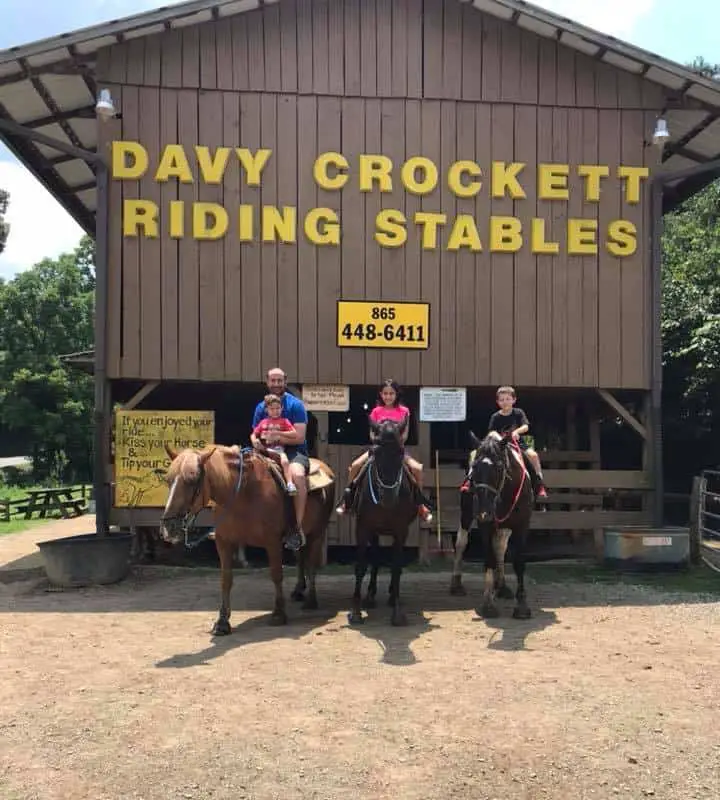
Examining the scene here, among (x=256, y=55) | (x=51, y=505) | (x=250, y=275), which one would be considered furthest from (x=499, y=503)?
(x=51, y=505)

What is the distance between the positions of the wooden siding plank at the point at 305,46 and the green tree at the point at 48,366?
85.5ft

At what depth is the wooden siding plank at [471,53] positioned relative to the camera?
33.9 feet

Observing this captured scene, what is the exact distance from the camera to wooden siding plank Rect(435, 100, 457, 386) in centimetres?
1035

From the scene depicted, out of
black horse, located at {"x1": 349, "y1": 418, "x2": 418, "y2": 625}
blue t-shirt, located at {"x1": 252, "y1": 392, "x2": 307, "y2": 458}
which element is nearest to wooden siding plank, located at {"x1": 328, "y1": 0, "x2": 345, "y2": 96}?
blue t-shirt, located at {"x1": 252, "y1": 392, "x2": 307, "y2": 458}

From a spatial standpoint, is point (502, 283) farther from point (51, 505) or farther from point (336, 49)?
point (51, 505)

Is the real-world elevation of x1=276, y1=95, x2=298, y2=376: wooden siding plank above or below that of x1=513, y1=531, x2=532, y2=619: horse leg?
above

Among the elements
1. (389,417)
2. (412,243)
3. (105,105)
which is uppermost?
(105,105)

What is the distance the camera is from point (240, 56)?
33.2 feet

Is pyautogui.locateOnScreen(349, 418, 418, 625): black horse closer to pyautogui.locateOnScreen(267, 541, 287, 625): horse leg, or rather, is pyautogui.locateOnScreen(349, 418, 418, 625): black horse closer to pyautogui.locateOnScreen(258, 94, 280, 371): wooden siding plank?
pyautogui.locateOnScreen(267, 541, 287, 625): horse leg

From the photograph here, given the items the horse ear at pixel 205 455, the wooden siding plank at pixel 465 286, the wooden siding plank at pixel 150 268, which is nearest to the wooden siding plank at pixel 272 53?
the wooden siding plank at pixel 150 268

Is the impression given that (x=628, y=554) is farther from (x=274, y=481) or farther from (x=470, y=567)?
(x=274, y=481)

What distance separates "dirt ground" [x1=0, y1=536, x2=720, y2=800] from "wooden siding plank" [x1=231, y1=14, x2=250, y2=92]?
7170 mm

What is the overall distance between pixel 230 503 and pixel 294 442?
0.96 m

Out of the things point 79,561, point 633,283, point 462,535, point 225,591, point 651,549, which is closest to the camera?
point 225,591
